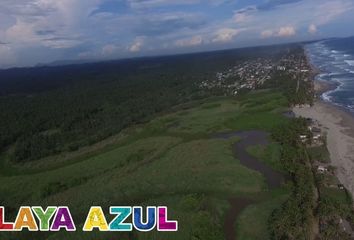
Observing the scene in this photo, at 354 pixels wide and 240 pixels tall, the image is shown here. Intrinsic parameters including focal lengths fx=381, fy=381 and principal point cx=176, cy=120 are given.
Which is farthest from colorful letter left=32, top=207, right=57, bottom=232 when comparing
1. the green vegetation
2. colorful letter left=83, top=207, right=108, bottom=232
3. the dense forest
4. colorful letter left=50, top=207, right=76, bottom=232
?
the dense forest

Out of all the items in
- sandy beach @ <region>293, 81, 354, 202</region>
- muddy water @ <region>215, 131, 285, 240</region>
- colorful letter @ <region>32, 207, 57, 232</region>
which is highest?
colorful letter @ <region>32, 207, 57, 232</region>

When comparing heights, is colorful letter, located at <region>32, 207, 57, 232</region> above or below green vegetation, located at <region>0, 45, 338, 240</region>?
above

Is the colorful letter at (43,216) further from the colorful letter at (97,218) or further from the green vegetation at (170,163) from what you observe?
the green vegetation at (170,163)

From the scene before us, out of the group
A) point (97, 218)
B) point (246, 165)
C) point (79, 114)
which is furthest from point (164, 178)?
point (79, 114)

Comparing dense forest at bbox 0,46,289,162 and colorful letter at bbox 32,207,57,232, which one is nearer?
colorful letter at bbox 32,207,57,232

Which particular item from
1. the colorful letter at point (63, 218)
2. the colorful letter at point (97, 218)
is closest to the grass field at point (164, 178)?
the colorful letter at point (63, 218)

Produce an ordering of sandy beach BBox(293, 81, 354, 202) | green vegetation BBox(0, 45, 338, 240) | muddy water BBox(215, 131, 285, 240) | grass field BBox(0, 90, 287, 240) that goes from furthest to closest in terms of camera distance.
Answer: sandy beach BBox(293, 81, 354, 202)
grass field BBox(0, 90, 287, 240)
muddy water BBox(215, 131, 285, 240)
green vegetation BBox(0, 45, 338, 240)

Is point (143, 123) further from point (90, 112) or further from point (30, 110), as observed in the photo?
point (30, 110)

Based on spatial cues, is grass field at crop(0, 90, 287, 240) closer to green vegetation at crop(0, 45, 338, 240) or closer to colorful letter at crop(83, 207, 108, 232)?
green vegetation at crop(0, 45, 338, 240)
